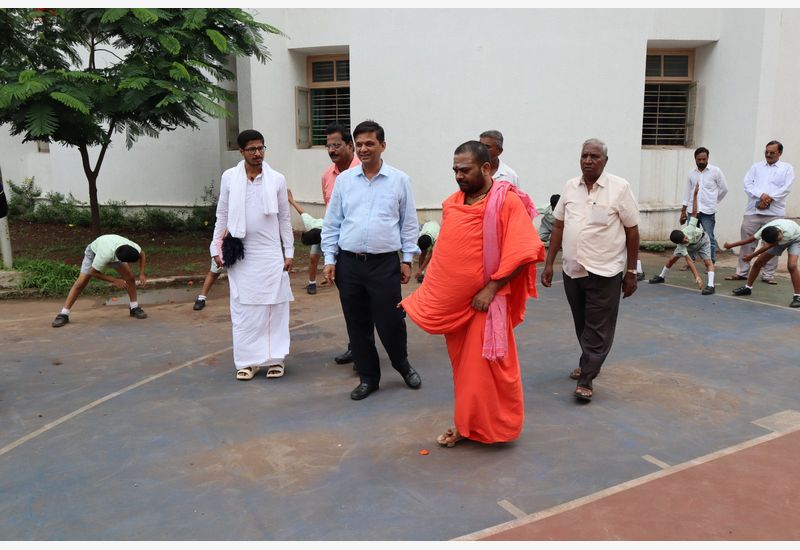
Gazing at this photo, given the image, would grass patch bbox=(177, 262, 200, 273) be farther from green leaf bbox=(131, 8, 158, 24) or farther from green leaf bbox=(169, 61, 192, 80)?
green leaf bbox=(131, 8, 158, 24)

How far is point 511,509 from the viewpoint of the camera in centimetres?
327

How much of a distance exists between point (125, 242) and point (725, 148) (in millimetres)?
9576

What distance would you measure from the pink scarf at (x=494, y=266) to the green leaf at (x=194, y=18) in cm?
669

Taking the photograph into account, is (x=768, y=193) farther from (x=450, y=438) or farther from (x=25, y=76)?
(x=25, y=76)

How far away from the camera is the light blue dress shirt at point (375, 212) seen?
15.4 ft

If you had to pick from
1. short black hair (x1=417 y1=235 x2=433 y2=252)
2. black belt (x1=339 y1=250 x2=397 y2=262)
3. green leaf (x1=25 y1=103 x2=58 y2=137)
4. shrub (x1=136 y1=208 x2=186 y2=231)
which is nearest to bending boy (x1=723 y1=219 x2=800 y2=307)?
short black hair (x1=417 y1=235 x2=433 y2=252)

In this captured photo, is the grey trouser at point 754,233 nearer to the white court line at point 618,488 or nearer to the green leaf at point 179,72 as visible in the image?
the white court line at point 618,488

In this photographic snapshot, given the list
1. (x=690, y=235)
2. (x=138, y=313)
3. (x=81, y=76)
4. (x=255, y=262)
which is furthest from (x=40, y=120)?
(x=690, y=235)

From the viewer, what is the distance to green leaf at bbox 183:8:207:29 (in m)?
8.91

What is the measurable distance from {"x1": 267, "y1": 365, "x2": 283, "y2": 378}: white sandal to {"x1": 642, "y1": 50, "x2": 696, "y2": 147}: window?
9.14m

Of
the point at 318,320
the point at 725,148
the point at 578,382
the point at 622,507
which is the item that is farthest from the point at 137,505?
the point at 725,148

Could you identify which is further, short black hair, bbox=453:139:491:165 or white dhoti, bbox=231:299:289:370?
white dhoti, bbox=231:299:289:370

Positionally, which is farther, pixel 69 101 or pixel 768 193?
pixel 768 193

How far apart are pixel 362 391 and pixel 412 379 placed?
1.33 feet
